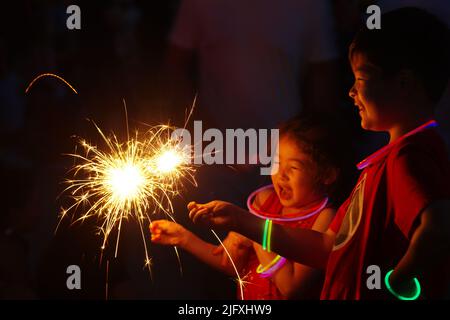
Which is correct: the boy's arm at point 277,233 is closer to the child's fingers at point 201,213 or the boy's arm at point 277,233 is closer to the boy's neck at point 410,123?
the child's fingers at point 201,213

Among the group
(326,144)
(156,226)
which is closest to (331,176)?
(326,144)

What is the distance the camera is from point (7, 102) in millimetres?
3055

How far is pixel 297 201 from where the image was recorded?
264 centimetres

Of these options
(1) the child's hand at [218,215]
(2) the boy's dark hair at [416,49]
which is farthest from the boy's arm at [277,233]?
(2) the boy's dark hair at [416,49]

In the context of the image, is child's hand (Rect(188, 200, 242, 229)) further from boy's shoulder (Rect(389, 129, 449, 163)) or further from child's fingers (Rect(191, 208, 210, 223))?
boy's shoulder (Rect(389, 129, 449, 163))

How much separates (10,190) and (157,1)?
3.14ft

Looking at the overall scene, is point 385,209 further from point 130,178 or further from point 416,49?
point 130,178

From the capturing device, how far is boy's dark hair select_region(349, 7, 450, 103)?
2.43m

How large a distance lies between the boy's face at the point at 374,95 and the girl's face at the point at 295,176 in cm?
24

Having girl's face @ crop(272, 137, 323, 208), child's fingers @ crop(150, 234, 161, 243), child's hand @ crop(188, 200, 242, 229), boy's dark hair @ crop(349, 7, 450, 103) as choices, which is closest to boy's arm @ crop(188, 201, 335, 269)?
child's hand @ crop(188, 200, 242, 229)

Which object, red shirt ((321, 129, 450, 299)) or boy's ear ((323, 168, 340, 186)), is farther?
boy's ear ((323, 168, 340, 186))

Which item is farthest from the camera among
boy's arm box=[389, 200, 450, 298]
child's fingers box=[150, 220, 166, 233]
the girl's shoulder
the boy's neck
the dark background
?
the dark background

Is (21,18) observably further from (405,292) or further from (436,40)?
(405,292)

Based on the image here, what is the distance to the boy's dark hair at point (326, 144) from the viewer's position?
8.54 ft
